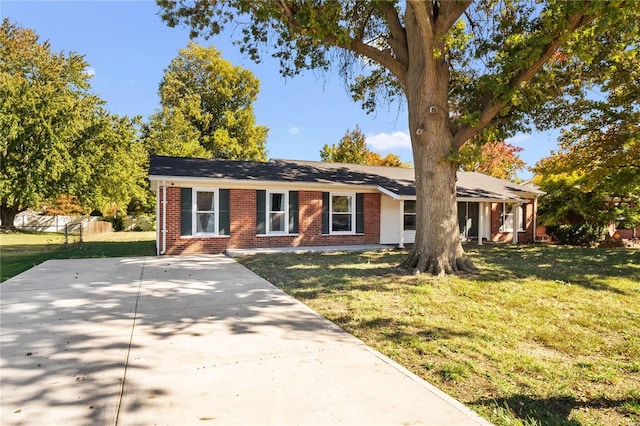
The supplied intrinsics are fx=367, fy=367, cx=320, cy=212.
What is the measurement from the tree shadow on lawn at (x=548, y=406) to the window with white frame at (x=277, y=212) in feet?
37.4

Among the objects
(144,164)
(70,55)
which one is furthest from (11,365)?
(70,55)

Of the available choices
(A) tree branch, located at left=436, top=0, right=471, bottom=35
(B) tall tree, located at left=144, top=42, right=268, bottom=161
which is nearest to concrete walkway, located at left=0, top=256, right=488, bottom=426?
(A) tree branch, located at left=436, top=0, right=471, bottom=35

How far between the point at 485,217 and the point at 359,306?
1516 centimetres

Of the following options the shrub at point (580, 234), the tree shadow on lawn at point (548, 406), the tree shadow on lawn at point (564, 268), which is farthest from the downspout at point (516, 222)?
the tree shadow on lawn at point (548, 406)

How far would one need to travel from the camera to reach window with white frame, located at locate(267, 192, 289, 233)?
13867 mm

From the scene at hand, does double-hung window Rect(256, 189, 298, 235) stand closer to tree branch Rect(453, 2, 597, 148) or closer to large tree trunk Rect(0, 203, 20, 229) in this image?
tree branch Rect(453, 2, 597, 148)

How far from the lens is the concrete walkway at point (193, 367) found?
271 cm

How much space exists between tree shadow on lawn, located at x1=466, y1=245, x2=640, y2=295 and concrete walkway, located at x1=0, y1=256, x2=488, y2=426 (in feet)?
17.7

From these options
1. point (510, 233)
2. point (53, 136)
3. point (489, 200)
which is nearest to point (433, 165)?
point (489, 200)

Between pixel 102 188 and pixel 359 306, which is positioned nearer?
pixel 359 306

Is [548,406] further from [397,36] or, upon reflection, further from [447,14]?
[397,36]

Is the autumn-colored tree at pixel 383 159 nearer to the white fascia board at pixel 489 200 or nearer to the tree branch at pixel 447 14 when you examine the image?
the white fascia board at pixel 489 200

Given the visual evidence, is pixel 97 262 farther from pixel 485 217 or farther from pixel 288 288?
pixel 485 217

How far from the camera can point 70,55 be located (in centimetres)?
3008
